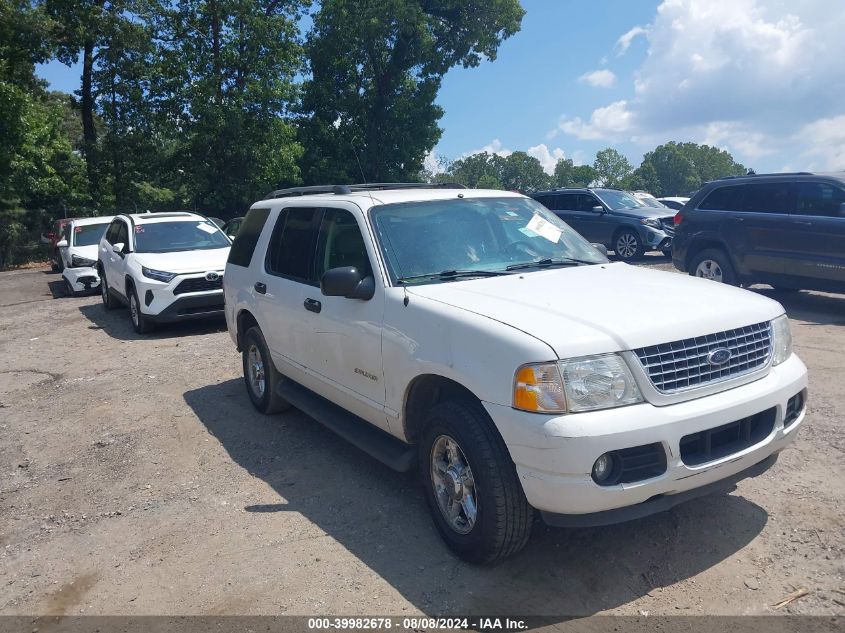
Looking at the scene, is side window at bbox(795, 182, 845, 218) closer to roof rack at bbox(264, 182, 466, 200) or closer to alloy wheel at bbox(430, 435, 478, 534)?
roof rack at bbox(264, 182, 466, 200)

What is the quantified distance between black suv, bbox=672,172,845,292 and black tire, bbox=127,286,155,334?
8.27 m

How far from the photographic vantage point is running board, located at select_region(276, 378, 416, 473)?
417 centimetres

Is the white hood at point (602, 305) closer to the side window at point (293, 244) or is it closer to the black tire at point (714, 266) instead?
the side window at point (293, 244)

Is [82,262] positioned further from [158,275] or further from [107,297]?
[158,275]

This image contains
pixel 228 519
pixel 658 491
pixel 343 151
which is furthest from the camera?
pixel 343 151

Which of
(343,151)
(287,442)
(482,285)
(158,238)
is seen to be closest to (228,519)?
(287,442)

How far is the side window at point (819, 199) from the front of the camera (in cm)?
930

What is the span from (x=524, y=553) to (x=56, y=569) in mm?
2594

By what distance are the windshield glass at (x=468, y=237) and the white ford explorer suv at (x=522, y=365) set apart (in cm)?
1

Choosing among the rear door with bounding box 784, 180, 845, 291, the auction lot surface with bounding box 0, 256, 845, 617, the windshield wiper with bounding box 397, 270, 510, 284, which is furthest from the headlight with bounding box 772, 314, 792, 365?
the rear door with bounding box 784, 180, 845, 291

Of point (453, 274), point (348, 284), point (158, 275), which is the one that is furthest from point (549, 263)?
point (158, 275)

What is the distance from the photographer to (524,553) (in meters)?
3.79

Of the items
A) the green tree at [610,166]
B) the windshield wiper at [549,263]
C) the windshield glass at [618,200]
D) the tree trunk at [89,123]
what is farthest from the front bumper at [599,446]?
the green tree at [610,166]

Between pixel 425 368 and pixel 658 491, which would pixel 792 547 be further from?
pixel 425 368
